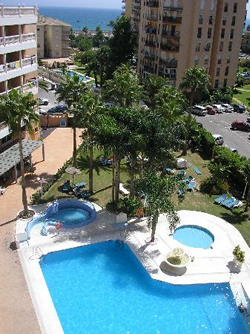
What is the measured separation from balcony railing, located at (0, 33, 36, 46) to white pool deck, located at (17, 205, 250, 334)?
55.3 feet

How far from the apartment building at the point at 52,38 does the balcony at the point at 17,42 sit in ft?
294

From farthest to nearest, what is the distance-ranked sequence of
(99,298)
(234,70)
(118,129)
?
1. (234,70)
2. (118,129)
3. (99,298)

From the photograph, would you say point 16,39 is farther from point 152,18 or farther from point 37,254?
point 152,18

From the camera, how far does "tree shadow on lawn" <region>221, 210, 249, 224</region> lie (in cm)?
3578

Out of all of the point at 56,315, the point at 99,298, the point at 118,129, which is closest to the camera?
the point at 56,315

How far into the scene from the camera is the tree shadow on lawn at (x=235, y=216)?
117ft

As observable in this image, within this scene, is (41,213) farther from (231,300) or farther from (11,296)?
(231,300)

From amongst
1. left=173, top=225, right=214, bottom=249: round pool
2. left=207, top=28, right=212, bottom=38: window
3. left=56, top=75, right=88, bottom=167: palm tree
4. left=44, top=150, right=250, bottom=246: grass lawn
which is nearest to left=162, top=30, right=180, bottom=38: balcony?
left=207, top=28, right=212, bottom=38: window

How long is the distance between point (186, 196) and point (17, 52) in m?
24.3

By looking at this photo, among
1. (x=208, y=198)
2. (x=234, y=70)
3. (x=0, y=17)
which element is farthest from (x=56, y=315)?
(x=234, y=70)

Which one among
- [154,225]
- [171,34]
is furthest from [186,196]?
[171,34]

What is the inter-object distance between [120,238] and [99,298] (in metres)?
6.91

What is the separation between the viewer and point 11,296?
83.8 ft

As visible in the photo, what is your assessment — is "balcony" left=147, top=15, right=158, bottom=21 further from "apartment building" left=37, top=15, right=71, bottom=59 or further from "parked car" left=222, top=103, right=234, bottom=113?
"apartment building" left=37, top=15, right=71, bottom=59
